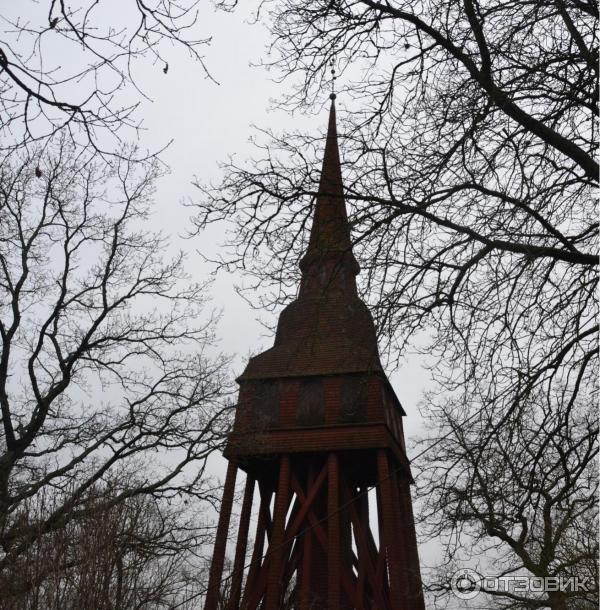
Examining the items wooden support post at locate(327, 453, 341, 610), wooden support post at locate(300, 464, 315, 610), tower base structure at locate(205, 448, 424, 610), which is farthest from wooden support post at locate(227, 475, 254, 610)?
wooden support post at locate(327, 453, 341, 610)

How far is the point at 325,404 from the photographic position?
13.5 meters

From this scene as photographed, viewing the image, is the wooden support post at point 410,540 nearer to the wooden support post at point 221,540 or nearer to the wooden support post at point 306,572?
the wooden support post at point 306,572

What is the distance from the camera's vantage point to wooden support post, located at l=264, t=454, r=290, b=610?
11.9m

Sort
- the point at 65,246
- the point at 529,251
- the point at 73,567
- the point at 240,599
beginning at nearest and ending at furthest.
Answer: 1. the point at 529,251
2. the point at 73,567
3. the point at 65,246
4. the point at 240,599

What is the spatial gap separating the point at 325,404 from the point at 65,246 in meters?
6.15

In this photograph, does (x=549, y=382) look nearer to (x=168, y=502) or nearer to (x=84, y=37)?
(x=84, y=37)

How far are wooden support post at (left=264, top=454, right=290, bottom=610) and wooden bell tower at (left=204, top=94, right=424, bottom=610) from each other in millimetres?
19

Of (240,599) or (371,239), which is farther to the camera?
(240,599)

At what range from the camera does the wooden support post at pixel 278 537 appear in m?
11.9

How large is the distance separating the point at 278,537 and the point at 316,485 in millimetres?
1249

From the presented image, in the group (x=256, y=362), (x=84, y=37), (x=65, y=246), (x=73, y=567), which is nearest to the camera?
(x=84, y=37)

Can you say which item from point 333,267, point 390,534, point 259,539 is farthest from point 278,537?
point 333,267

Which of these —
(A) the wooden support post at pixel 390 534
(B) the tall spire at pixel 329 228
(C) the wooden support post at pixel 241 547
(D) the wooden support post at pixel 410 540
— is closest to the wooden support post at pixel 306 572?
(C) the wooden support post at pixel 241 547

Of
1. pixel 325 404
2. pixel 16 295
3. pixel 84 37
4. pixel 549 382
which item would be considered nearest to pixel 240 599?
pixel 325 404
